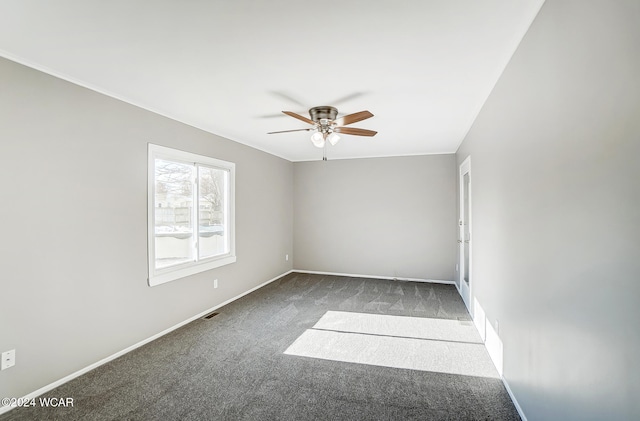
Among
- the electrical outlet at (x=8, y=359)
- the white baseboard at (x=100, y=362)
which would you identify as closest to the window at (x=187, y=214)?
the white baseboard at (x=100, y=362)

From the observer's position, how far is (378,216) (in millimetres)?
6113

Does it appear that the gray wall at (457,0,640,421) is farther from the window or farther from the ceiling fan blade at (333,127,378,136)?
the window

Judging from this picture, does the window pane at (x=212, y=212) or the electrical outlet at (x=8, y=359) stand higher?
A: the window pane at (x=212, y=212)

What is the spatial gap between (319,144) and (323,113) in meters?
0.33

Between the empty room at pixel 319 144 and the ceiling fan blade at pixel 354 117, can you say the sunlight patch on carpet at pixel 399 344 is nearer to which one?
the empty room at pixel 319 144

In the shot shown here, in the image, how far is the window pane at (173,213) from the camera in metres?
3.44

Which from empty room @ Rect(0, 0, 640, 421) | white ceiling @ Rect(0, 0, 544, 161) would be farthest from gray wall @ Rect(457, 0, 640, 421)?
white ceiling @ Rect(0, 0, 544, 161)

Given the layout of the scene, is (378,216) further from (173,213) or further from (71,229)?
(71,229)

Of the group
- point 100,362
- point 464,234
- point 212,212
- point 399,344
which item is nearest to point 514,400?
point 399,344

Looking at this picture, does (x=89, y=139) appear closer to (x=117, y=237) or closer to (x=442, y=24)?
(x=117, y=237)

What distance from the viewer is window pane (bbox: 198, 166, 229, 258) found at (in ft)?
13.5

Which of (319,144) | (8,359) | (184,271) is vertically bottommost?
(8,359)

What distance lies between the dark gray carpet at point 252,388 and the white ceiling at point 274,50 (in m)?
2.54

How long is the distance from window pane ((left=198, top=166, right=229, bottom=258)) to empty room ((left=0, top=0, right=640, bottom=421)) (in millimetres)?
35
